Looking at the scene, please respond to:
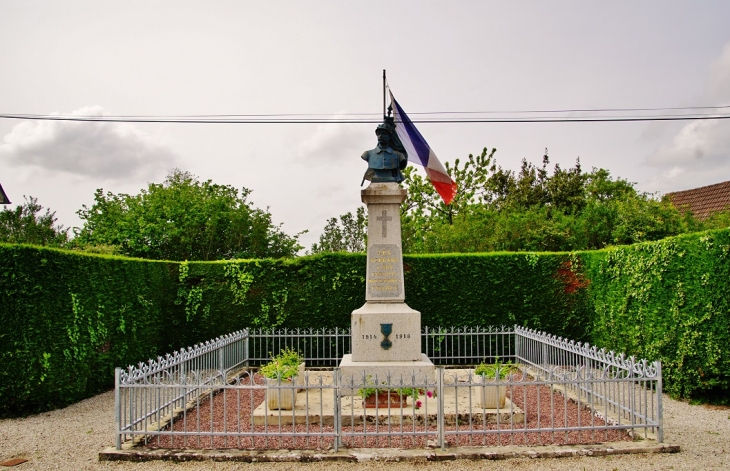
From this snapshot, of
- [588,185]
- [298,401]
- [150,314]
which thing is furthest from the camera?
[588,185]

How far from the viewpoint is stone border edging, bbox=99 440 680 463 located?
620 centimetres

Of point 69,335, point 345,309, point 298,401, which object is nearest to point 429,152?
point 345,309

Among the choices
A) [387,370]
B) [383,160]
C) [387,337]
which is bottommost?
[387,370]

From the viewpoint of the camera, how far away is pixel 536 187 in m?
30.8

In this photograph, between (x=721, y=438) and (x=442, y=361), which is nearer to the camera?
(x=721, y=438)

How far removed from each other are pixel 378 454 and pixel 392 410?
185cm

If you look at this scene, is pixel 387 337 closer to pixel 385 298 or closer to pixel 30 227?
pixel 385 298

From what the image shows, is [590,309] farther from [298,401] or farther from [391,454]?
[391,454]

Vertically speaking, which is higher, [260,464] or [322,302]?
[322,302]

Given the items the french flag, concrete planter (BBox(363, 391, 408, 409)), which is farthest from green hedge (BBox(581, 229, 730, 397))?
concrete planter (BBox(363, 391, 408, 409))

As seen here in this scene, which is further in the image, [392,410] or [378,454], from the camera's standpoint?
[392,410]

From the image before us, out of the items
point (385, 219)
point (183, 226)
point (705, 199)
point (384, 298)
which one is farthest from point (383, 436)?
point (705, 199)

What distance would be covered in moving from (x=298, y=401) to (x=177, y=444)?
2.50 meters

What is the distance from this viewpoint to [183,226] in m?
26.1
